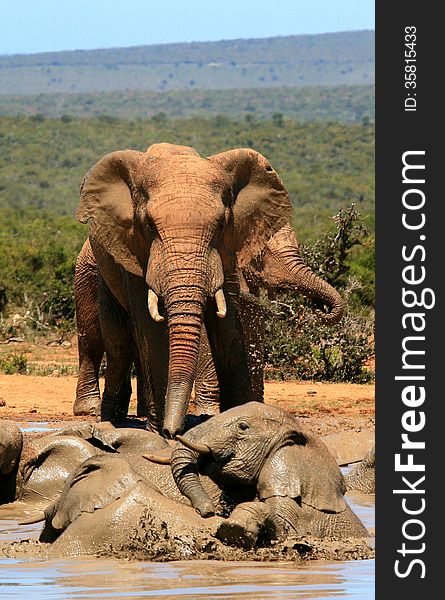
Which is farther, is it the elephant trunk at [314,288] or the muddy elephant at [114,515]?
the elephant trunk at [314,288]

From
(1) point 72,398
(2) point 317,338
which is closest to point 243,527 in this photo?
(1) point 72,398

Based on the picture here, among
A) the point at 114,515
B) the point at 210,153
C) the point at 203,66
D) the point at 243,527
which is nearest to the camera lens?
the point at 243,527

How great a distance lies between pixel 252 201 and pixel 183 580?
4137 millimetres

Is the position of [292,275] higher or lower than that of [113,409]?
higher

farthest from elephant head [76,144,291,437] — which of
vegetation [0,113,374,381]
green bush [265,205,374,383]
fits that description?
vegetation [0,113,374,381]

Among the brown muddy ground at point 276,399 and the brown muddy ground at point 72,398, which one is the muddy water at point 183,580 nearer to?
the brown muddy ground at point 72,398

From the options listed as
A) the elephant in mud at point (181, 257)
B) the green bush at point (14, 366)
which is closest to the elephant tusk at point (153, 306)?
the elephant in mud at point (181, 257)

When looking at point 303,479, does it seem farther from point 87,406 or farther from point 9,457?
point 87,406

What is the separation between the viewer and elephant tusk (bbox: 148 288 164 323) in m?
9.12

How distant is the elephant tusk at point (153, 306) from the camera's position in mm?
9125

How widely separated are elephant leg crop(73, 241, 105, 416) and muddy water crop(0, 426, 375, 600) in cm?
526

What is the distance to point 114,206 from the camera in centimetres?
1013

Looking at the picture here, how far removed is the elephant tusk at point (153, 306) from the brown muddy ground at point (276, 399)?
2.64 metres

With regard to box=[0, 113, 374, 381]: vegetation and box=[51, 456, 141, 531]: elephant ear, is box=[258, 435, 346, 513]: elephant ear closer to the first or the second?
box=[51, 456, 141, 531]: elephant ear
